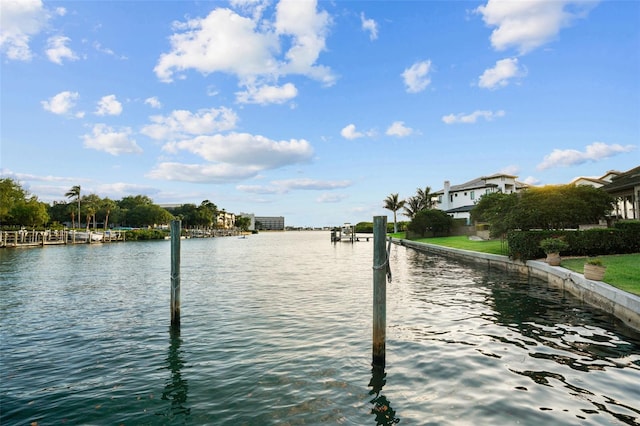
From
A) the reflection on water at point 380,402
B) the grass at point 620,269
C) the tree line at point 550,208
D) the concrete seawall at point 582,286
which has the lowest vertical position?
the reflection on water at point 380,402

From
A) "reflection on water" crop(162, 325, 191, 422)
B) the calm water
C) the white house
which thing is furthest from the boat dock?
the white house

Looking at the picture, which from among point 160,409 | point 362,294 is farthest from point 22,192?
point 160,409

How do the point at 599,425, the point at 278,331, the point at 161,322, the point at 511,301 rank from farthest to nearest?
the point at 511,301 < the point at 161,322 < the point at 278,331 < the point at 599,425

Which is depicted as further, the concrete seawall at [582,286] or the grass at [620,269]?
the grass at [620,269]

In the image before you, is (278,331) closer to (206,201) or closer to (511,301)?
(511,301)

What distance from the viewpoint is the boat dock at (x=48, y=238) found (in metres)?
55.0

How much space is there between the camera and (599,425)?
5.29 m

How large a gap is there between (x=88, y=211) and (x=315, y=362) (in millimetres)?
113273

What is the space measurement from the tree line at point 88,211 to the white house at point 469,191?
51.6 meters

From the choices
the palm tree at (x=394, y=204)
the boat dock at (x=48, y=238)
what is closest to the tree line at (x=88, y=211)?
the boat dock at (x=48, y=238)

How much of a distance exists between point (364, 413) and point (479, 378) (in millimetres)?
2650

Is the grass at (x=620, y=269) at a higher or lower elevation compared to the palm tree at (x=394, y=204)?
lower

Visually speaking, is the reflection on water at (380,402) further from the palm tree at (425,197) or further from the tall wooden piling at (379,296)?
the palm tree at (425,197)

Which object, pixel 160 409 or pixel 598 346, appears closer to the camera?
pixel 160 409
